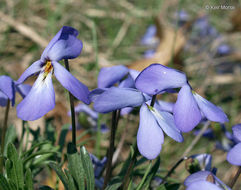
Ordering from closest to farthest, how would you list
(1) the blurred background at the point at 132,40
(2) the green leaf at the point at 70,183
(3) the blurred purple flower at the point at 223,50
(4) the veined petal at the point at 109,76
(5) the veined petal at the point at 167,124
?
(5) the veined petal at the point at 167,124 < (2) the green leaf at the point at 70,183 < (4) the veined petal at the point at 109,76 < (1) the blurred background at the point at 132,40 < (3) the blurred purple flower at the point at 223,50

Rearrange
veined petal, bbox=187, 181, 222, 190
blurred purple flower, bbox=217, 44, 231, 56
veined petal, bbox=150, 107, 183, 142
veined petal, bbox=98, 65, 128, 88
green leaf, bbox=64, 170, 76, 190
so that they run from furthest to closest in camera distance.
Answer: blurred purple flower, bbox=217, 44, 231, 56
veined petal, bbox=98, 65, 128, 88
green leaf, bbox=64, 170, 76, 190
veined petal, bbox=150, 107, 183, 142
veined petal, bbox=187, 181, 222, 190

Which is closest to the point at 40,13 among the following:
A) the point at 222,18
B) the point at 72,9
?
the point at 72,9

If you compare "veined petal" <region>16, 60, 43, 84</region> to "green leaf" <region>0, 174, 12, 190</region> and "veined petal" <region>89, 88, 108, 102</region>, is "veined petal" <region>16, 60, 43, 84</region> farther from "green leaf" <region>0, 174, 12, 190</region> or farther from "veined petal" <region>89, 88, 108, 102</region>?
"green leaf" <region>0, 174, 12, 190</region>

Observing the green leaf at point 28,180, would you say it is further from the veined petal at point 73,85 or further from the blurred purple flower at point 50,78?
the veined petal at point 73,85

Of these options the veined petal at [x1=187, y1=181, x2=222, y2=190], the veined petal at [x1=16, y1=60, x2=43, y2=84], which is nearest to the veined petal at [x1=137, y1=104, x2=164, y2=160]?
the veined petal at [x1=187, y1=181, x2=222, y2=190]

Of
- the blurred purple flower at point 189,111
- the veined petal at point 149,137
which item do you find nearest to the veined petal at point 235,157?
the blurred purple flower at point 189,111
